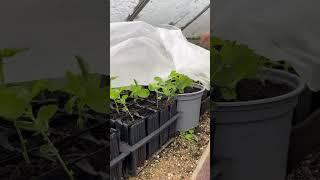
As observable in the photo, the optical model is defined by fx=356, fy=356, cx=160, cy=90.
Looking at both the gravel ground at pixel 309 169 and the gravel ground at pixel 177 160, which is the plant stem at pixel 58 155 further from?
the gravel ground at pixel 309 169

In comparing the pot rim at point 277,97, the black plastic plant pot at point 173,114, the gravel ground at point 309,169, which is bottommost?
the gravel ground at point 309,169

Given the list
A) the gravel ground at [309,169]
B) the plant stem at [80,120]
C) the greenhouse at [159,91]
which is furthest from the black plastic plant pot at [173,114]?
the gravel ground at [309,169]

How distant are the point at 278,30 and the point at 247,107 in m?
0.12

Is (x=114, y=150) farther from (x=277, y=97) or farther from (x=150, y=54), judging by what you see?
(x=277, y=97)

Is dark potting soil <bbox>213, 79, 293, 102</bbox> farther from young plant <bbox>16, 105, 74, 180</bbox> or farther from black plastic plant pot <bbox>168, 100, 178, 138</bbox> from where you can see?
young plant <bbox>16, 105, 74, 180</bbox>

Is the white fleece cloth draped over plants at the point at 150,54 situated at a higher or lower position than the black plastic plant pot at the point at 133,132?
higher

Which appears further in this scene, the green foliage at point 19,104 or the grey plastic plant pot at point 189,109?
the grey plastic plant pot at point 189,109

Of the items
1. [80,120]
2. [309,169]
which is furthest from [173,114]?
[309,169]

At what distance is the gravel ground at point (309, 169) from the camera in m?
0.57

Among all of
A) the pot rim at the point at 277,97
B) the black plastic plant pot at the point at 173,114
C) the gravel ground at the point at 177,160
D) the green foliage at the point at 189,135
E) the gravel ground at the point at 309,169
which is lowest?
the gravel ground at the point at 309,169

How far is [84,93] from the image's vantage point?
0.43 metres

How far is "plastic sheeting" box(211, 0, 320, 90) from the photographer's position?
521 mm

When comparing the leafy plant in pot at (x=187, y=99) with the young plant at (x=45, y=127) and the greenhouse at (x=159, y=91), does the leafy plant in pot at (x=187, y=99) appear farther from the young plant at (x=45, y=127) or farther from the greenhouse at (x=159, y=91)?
the young plant at (x=45, y=127)

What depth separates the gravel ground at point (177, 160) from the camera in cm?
48
